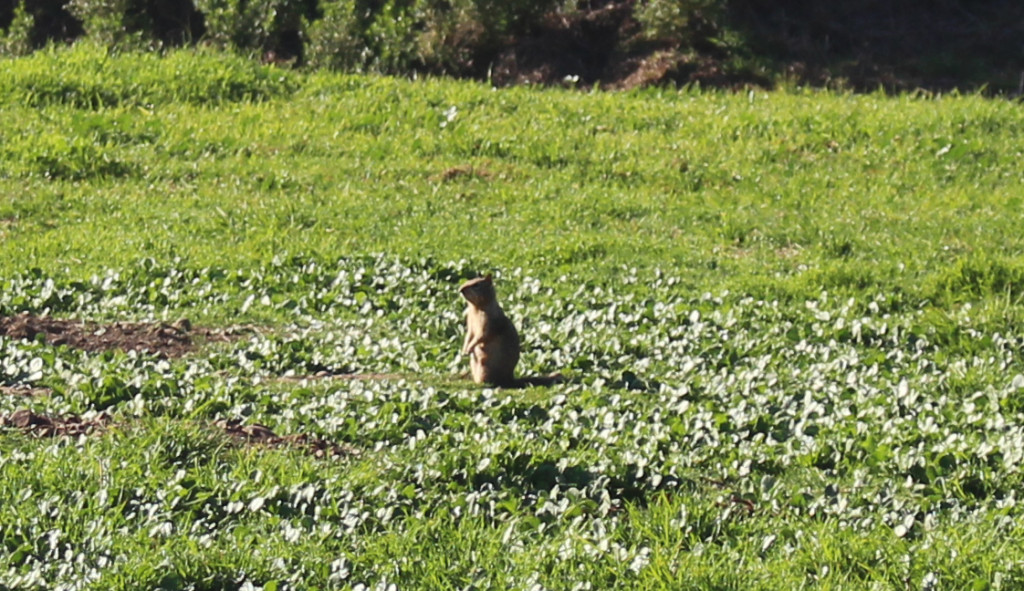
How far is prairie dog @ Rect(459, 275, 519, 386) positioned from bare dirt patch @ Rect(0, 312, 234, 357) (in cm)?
172

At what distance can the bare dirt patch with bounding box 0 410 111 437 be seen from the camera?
6.37 meters

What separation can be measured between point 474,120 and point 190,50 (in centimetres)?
388

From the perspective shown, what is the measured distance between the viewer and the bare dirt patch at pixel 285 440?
6.24 m

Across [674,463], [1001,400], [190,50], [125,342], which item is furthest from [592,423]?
[190,50]

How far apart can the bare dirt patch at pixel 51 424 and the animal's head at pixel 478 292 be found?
78.2 inches

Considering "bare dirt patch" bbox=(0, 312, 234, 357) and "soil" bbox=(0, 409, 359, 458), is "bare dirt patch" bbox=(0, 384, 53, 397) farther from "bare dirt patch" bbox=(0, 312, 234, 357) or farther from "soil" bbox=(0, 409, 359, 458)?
"bare dirt patch" bbox=(0, 312, 234, 357)

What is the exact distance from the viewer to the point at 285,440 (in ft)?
20.9

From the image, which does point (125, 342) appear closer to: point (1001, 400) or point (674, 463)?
point (674, 463)

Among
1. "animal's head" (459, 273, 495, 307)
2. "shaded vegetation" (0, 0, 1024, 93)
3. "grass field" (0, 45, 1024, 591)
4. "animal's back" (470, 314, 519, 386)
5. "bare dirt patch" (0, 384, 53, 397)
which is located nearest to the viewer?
"grass field" (0, 45, 1024, 591)

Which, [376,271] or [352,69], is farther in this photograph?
[352,69]

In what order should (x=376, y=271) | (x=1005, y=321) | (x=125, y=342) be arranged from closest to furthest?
(x=125, y=342)
(x=1005, y=321)
(x=376, y=271)

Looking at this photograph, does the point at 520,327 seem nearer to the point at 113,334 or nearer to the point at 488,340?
the point at 488,340

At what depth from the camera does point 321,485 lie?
5.71m

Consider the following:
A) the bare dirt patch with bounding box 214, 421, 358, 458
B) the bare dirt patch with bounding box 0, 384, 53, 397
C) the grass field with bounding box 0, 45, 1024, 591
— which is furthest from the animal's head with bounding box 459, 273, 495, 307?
the bare dirt patch with bounding box 0, 384, 53, 397
